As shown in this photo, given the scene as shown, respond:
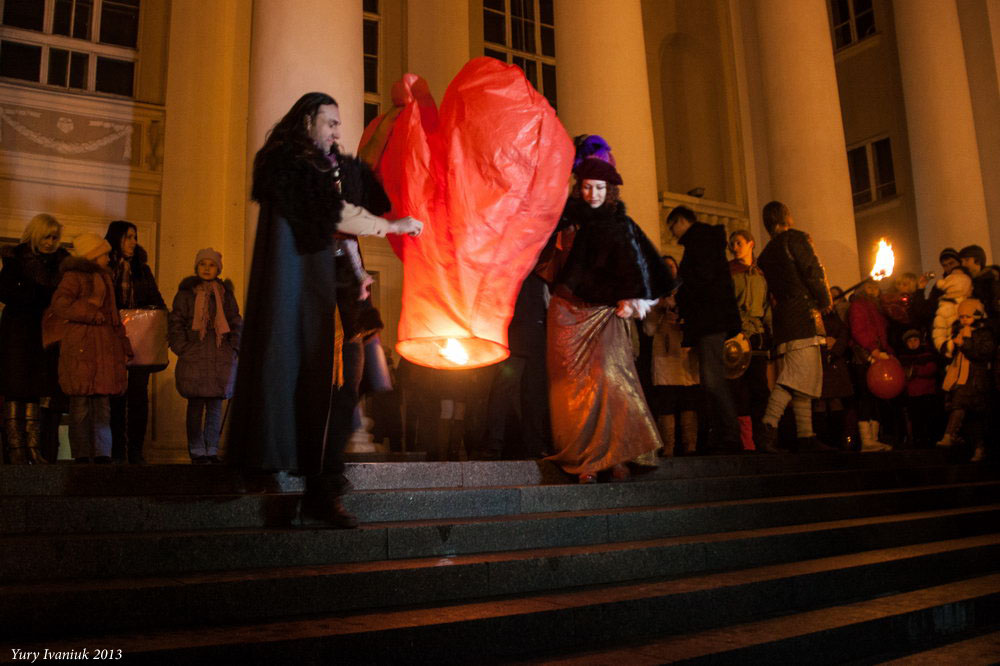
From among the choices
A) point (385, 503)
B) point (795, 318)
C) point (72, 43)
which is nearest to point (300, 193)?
point (385, 503)

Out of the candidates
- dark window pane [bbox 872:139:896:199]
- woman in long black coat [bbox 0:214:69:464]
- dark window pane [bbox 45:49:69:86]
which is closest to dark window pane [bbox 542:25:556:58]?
dark window pane [bbox 872:139:896:199]

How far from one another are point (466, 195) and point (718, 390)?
306 centimetres

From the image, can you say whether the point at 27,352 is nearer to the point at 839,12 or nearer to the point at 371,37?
the point at 371,37

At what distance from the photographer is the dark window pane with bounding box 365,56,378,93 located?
15.0 metres

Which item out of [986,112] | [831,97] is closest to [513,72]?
[831,97]

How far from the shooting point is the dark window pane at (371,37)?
15.1 m

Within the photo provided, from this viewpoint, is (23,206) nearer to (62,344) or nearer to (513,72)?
(62,344)

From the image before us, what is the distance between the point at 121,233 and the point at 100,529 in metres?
3.94

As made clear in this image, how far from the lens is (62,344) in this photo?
6215 mm

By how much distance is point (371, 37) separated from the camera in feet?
49.7

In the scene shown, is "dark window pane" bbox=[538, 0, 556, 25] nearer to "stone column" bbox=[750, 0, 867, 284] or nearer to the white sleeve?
"stone column" bbox=[750, 0, 867, 284]

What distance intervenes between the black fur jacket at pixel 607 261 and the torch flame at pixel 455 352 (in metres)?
0.94

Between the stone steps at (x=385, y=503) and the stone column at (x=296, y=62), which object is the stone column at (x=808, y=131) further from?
the stone column at (x=296, y=62)

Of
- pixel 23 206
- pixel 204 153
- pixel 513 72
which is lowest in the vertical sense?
pixel 513 72
